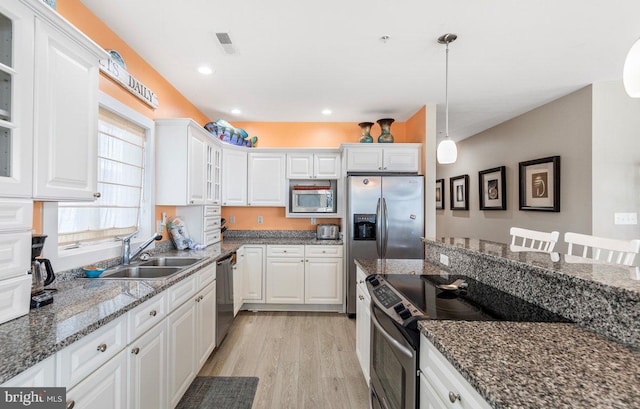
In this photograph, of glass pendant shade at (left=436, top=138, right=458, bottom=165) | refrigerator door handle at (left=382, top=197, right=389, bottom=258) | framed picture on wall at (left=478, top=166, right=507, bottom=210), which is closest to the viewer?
glass pendant shade at (left=436, top=138, right=458, bottom=165)

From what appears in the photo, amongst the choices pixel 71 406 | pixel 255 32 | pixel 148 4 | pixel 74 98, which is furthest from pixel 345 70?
pixel 71 406

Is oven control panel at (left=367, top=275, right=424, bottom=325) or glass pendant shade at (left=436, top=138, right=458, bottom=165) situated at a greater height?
glass pendant shade at (left=436, top=138, right=458, bottom=165)

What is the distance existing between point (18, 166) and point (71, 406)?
0.90m

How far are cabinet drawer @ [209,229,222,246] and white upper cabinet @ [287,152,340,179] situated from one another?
1191 mm

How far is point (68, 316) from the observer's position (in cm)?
115

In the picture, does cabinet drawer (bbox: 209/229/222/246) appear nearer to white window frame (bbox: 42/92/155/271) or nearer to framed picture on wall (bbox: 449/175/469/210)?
white window frame (bbox: 42/92/155/271)

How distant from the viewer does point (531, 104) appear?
3.56m

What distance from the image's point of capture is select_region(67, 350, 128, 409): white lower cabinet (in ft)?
3.43

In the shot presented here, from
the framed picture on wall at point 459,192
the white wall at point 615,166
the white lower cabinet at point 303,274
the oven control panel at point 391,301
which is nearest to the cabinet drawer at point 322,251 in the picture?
the white lower cabinet at point 303,274

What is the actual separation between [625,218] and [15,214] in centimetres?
459

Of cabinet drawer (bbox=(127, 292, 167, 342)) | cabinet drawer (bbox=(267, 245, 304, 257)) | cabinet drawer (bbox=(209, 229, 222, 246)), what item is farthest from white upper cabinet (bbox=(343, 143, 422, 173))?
cabinet drawer (bbox=(127, 292, 167, 342))

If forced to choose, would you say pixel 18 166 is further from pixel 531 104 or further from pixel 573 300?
pixel 531 104

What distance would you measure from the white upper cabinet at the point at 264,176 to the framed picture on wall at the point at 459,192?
3.39 m

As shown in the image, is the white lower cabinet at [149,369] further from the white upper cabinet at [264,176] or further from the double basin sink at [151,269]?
the white upper cabinet at [264,176]
